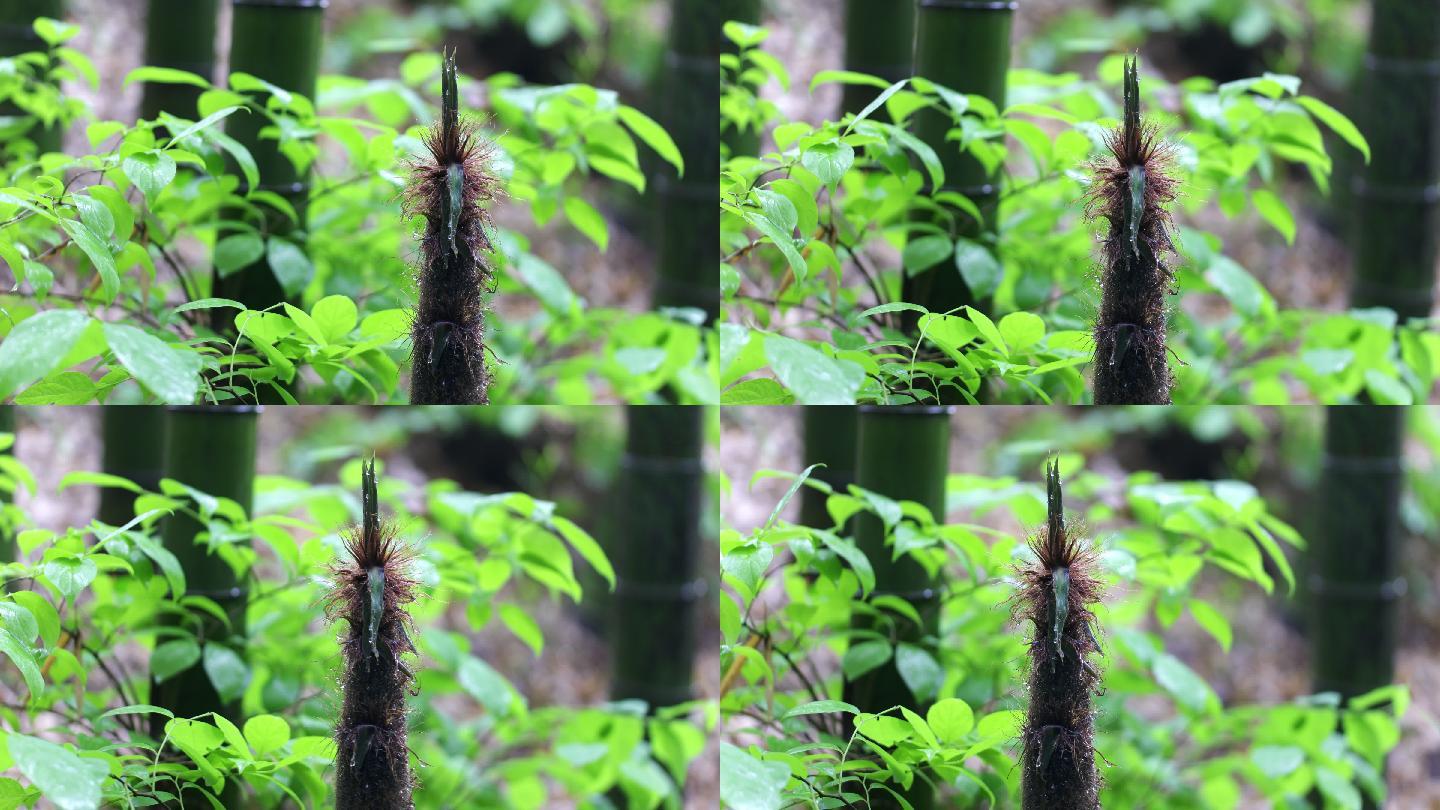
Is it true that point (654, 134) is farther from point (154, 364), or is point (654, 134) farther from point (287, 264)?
point (154, 364)

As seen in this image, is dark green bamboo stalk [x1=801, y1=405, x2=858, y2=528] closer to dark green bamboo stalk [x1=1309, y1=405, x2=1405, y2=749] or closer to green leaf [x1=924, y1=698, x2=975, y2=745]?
green leaf [x1=924, y1=698, x2=975, y2=745]

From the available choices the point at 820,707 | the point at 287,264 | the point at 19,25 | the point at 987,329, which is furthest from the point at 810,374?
the point at 19,25

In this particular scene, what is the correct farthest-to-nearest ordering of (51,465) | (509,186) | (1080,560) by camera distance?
(51,465), (509,186), (1080,560)

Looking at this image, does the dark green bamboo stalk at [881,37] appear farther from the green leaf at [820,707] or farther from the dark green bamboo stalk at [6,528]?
the dark green bamboo stalk at [6,528]

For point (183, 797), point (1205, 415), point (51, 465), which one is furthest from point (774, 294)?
point (1205, 415)

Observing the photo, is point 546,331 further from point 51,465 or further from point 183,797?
point 51,465
